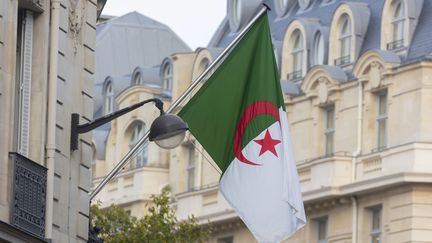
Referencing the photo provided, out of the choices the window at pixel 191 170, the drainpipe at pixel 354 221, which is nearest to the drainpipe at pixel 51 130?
the drainpipe at pixel 354 221

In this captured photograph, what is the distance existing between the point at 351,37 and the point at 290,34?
381 centimetres

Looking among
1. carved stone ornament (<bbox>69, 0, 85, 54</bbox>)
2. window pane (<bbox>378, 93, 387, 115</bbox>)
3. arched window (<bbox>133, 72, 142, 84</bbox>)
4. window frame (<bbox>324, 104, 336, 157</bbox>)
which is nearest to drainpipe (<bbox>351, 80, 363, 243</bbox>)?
window pane (<bbox>378, 93, 387, 115</bbox>)

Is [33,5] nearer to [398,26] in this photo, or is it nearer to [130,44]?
[398,26]

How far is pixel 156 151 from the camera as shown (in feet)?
280

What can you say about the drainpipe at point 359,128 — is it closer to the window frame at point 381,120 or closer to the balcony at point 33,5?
the window frame at point 381,120

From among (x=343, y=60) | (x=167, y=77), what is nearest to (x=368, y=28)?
(x=343, y=60)

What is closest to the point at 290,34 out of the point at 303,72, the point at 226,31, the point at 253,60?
the point at 303,72

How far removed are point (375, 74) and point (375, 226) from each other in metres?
4.19

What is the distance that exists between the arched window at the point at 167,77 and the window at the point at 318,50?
9.46 meters

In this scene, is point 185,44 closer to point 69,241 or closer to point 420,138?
point 420,138

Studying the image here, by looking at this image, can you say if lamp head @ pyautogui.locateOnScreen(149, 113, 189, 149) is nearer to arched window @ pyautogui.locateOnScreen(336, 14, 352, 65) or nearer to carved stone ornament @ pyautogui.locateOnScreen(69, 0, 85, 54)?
carved stone ornament @ pyautogui.locateOnScreen(69, 0, 85, 54)

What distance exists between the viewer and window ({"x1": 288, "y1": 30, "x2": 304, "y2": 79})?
78069mm

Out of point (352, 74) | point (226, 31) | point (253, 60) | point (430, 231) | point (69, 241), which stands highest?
point (226, 31)

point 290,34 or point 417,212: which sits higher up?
point 290,34
